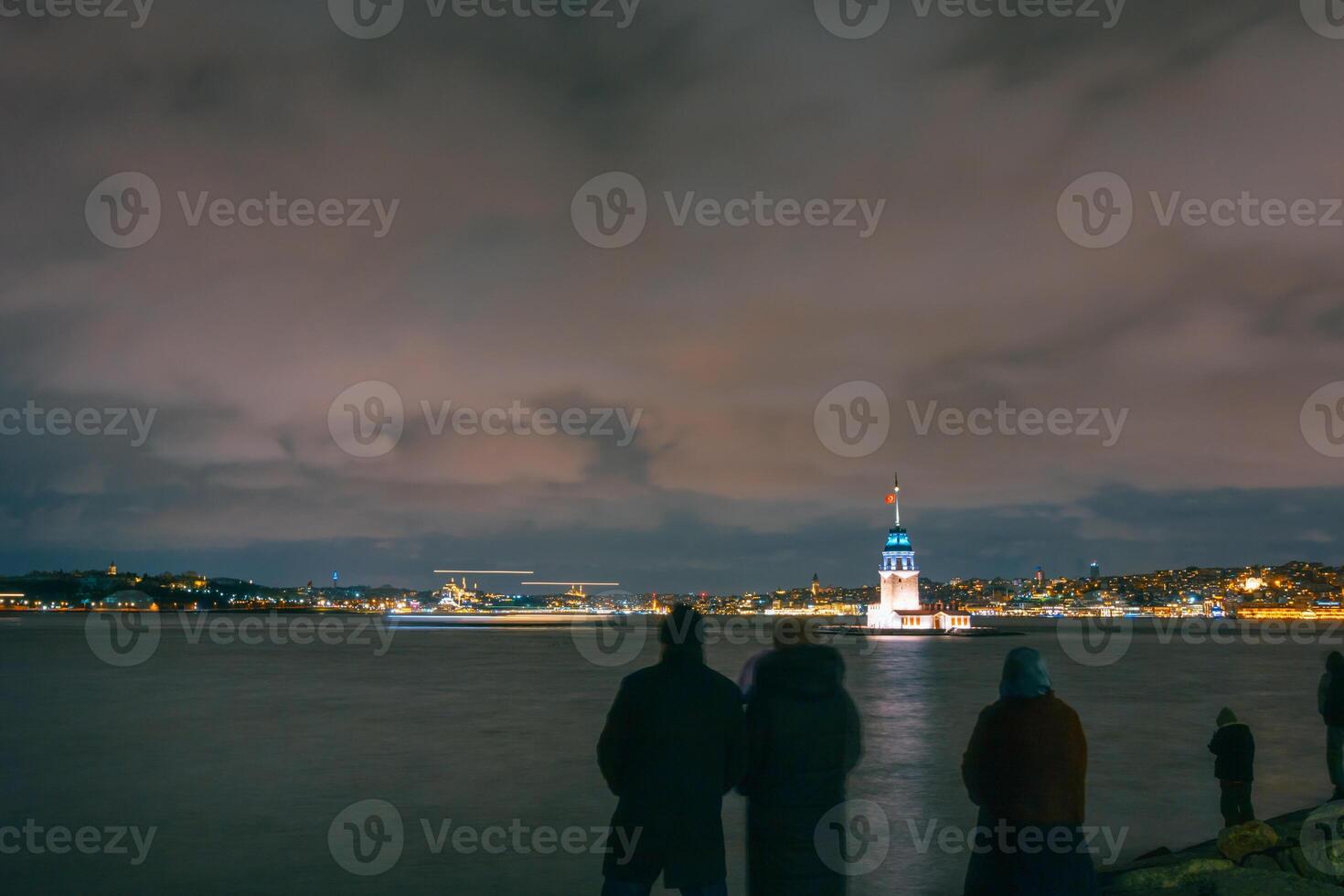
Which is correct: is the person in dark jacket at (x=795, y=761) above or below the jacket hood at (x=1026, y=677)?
below

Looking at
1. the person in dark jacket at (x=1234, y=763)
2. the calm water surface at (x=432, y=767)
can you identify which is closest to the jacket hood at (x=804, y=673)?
the calm water surface at (x=432, y=767)

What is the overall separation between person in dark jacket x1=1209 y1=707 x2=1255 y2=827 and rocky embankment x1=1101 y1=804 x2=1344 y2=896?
1.97ft

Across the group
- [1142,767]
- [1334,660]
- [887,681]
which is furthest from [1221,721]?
[887,681]

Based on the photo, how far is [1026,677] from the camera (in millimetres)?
5168

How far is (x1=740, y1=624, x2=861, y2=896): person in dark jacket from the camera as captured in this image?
215 inches

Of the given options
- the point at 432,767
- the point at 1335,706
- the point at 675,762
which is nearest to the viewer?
the point at 675,762

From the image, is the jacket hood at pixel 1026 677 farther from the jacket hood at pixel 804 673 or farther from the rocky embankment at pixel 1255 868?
the rocky embankment at pixel 1255 868

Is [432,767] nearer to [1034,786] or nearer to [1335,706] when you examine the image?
[1335,706]

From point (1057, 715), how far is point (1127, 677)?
193 feet

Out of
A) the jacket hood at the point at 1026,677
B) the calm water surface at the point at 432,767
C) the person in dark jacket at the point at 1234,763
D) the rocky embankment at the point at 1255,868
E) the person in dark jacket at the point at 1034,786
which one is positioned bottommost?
the calm water surface at the point at 432,767

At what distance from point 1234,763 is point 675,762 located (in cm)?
959

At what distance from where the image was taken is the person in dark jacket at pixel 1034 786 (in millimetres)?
5195

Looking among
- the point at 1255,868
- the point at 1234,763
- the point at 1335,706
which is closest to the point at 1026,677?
the point at 1255,868

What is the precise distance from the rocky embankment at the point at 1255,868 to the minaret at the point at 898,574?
14102 cm
